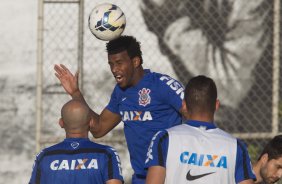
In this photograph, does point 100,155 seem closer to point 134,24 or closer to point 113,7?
point 113,7

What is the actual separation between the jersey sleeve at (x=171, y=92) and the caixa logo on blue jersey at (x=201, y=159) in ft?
6.51

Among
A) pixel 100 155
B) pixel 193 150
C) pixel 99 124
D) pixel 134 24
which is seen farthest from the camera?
pixel 134 24

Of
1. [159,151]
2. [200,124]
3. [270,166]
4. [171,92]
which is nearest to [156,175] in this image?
[159,151]

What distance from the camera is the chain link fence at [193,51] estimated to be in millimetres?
10617

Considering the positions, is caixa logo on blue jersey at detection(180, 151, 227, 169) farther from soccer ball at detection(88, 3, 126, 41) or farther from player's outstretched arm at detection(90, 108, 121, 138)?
soccer ball at detection(88, 3, 126, 41)

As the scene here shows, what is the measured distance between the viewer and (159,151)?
5.31 meters

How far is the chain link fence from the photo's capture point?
34.8 feet

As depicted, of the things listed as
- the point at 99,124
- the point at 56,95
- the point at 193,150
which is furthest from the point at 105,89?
the point at 193,150

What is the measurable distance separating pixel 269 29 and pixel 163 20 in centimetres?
134

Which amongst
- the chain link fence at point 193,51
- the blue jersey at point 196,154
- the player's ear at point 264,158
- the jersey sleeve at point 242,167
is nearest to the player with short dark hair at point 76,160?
the blue jersey at point 196,154

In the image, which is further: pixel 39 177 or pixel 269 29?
pixel 269 29

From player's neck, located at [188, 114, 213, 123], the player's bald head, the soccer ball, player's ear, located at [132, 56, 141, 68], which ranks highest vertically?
the soccer ball

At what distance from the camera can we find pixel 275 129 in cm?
1026

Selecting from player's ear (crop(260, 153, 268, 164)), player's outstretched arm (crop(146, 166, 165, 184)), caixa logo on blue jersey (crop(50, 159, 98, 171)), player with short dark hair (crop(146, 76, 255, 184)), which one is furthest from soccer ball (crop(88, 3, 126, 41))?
player's outstretched arm (crop(146, 166, 165, 184))
